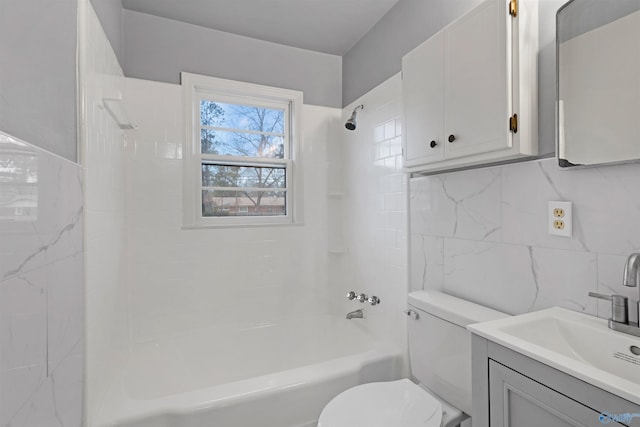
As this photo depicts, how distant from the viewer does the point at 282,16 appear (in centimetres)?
222

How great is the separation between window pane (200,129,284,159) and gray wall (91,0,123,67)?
73cm

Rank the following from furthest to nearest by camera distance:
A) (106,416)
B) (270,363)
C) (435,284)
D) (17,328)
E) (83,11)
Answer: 1. (270,363)
2. (435,284)
3. (106,416)
4. (83,11)
5. (17,328)

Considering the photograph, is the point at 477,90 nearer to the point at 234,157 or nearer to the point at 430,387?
the point at 430,387

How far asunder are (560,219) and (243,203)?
2046mm

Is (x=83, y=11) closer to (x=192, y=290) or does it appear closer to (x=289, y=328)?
(x=192, y=290)

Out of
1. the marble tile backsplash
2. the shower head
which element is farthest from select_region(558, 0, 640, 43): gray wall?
the shower head

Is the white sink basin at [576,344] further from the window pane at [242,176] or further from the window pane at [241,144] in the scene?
the window pane at [241,144]

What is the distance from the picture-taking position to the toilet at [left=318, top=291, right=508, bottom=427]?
4.21 ft

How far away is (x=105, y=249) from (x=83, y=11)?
1.03 metres

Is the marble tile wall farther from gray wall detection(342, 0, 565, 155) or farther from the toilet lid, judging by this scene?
gray wall detection(342, 0, 565, 155)

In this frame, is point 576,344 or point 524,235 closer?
point 576,344

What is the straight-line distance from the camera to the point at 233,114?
2.54m

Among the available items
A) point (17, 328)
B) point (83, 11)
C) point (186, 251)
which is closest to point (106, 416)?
point (17, 328)

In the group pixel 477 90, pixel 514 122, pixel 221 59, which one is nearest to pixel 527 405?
pixel 514 122
